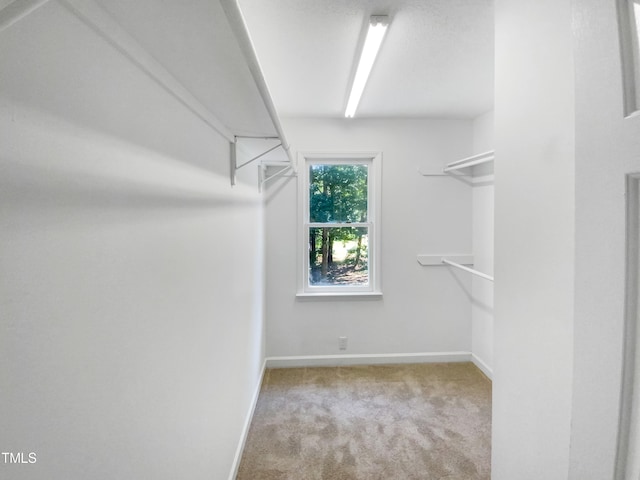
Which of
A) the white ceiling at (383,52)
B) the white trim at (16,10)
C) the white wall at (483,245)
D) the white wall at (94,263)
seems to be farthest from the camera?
the white wall at (483,245)

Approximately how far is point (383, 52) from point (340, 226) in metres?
1.74

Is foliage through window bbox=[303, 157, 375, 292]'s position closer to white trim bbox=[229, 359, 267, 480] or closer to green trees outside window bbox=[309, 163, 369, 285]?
green trees outside window bbox=[309, 163, 369, 285]

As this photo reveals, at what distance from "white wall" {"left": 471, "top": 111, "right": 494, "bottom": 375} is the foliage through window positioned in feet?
3.47

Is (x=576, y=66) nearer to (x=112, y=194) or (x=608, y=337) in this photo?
(x=608, y=337)

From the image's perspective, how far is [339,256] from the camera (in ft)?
11.2

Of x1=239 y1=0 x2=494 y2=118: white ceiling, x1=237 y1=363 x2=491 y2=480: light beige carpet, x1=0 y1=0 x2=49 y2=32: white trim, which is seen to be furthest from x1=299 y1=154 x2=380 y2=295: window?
x1=0 y1=0 x2=49 y2=32: white trim

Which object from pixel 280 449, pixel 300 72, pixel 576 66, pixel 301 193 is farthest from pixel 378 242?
pixel 576 66

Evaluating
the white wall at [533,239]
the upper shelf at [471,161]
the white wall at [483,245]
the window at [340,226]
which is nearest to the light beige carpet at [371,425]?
the white wall at [483,245]

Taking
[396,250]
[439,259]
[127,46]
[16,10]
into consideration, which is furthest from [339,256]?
[16,10]

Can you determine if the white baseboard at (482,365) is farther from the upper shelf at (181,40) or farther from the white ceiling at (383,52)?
the upper shelf at (181,40)

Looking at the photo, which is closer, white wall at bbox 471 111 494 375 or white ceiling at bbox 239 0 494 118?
white ceiling at bbox 239 0 494 118

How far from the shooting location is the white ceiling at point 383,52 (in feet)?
5.06

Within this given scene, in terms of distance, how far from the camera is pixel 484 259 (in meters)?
3.11

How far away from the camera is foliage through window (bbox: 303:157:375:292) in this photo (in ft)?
11.0
